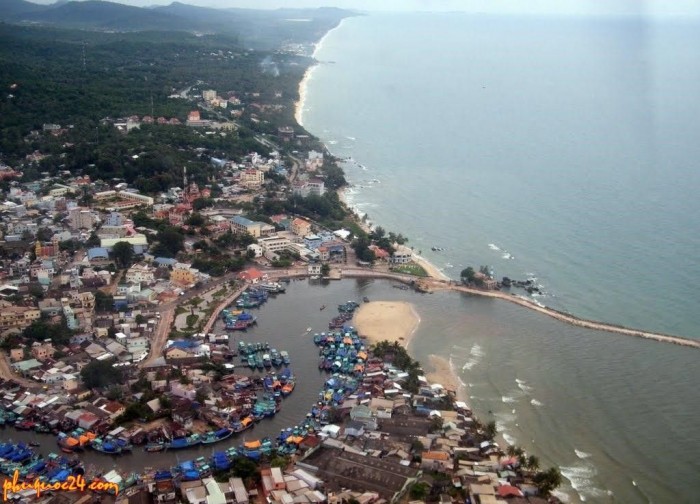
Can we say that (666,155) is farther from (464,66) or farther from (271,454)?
(464,66)

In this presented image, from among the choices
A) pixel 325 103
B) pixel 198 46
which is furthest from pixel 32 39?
pixel 325 103

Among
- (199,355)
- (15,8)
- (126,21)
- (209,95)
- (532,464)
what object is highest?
(15,8)

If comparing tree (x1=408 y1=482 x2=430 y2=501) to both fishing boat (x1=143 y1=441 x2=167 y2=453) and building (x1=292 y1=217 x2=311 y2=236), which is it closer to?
fishing boat (x1=143 y1=441 x2=167 y2=453)

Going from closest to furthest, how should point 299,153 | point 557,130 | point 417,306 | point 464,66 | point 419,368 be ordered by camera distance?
1. point 419,368
2. point 417,306
3. point 299,153
4. point 557,130
5. point 464,66

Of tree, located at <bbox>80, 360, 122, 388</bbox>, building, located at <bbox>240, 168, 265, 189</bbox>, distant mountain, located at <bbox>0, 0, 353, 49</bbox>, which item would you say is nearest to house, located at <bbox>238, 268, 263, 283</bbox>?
tree, located at <bbox>80, 360, 122, 388</bbox>

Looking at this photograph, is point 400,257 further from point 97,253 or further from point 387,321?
point 97,253

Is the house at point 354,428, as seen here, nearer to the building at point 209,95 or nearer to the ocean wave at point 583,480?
the ocean wave at point 583,480

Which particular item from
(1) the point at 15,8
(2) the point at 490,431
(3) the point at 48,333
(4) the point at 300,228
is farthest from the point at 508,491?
(1) the point at 15,8
